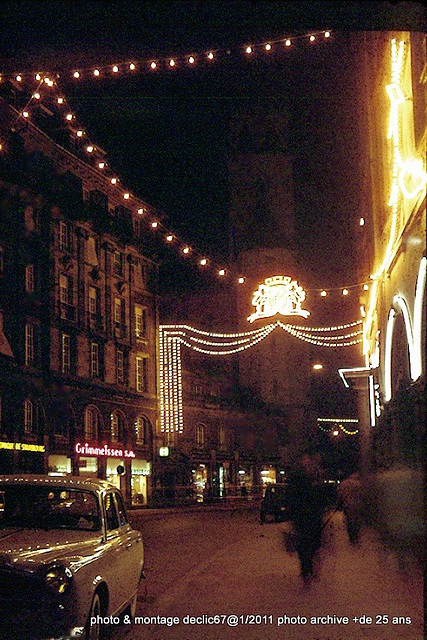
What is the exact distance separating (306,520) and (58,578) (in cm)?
602

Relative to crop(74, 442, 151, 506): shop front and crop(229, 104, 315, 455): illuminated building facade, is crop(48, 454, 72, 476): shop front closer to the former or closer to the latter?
crop(74, 442, 151, 506): shop front

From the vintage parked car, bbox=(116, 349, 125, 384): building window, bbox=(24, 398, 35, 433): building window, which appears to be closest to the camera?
the vintage parked car

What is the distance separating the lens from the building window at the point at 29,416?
43603 mm

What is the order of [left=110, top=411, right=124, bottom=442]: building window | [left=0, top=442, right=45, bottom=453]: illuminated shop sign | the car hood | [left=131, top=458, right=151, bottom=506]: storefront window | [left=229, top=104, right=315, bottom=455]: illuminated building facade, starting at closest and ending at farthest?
the car hood → [left=0, top=442, right=45, bottom=453]: illuminated shop sign → [left=110, top=411, right=124, bottom=442]: building window → [left=131, top=458, right=151, bottom=506]: storefront window → [left=229, top=104, right=315, bottom=455]: illuminated building facade

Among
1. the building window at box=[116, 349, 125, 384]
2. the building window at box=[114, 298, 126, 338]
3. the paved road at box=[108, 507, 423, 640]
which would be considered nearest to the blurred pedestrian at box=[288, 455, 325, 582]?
the paved road at box=[108, 507, 423, 640]

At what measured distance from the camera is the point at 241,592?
37.0 feet

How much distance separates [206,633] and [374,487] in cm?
1054

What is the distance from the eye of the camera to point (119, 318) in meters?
55.0

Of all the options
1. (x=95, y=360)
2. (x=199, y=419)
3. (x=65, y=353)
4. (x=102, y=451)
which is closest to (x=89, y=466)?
(x=102, y=451)

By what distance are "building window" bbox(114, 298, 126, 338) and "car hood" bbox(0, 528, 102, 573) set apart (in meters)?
46.8

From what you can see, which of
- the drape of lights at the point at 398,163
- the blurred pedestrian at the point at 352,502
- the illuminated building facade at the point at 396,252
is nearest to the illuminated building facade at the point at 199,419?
the illuminated building facade at the point at 396,252

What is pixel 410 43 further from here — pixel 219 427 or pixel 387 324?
pixel 219 427

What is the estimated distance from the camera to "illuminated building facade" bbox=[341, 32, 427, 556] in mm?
13820

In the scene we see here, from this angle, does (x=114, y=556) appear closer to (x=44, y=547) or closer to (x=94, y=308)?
(x=44, y=547)
